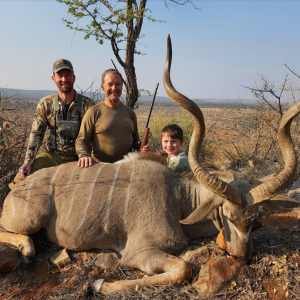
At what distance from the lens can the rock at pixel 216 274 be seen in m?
2.47

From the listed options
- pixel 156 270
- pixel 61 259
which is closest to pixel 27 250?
pixel 61 259

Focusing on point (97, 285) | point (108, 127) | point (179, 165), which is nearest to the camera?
point (97, 285)

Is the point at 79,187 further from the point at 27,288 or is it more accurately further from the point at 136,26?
the point at 136,26

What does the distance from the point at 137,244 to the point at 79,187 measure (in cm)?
91

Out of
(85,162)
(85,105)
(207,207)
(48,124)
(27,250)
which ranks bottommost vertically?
(27,250)

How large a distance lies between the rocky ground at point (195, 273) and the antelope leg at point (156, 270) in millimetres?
63

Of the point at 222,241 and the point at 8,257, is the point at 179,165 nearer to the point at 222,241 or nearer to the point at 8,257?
the point at 222,241

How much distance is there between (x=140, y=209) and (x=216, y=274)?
0.98 meters

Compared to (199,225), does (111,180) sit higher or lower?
higher

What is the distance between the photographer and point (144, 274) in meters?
2.85

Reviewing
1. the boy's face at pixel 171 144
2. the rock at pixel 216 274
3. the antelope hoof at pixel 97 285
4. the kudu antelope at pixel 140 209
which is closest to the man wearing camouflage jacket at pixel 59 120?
the kudu antelope at pixel 140 209

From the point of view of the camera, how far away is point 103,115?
3.89 metres

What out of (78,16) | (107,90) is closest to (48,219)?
(107,90)

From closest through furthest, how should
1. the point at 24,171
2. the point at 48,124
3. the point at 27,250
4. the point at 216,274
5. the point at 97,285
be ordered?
the point at 216,274, the point at 97,285, the point at 27,250, the point at 24,171, the point at 48,124
